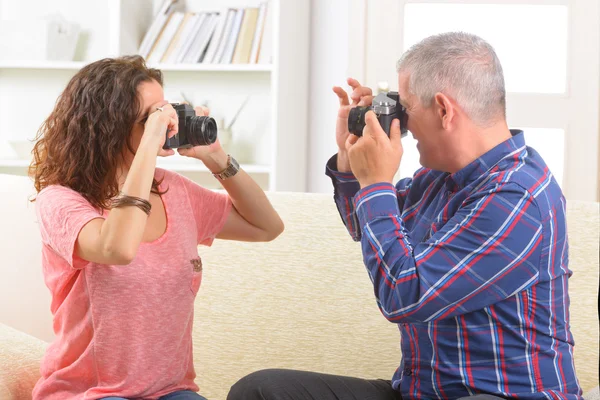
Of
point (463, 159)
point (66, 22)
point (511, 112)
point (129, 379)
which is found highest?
point (66, 22)

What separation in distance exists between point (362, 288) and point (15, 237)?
82 cm

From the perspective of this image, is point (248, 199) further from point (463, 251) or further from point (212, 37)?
point (212, 37)

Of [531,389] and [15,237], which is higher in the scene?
[15,237]

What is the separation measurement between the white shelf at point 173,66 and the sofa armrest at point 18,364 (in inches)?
64.2

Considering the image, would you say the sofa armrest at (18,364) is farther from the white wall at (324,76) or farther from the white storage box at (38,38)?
the white storage box at (38,38)

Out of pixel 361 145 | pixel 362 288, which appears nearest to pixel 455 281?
pixel 361 145

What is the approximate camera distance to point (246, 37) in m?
3.05

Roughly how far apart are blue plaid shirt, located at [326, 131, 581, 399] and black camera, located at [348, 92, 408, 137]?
131mm

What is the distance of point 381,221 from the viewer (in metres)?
1.34

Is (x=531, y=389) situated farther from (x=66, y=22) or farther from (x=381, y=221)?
(x=66, y=22)

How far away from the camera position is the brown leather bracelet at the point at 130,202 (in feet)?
4.35

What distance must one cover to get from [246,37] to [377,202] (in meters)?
1.84

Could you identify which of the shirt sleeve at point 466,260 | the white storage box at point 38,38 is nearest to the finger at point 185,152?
the shirt sleeve at point 466,260

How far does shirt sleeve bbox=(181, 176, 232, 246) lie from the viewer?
5.23 feet
